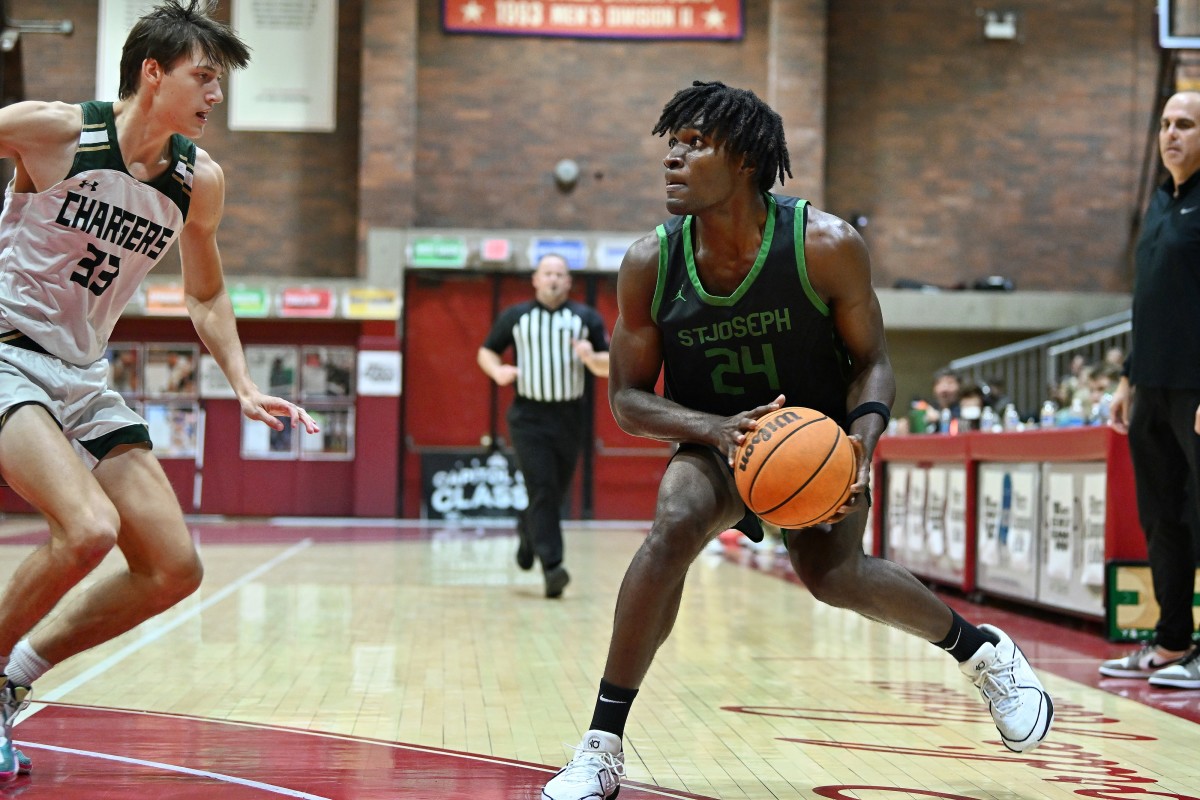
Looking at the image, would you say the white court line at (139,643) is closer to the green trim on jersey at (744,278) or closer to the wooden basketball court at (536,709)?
the wooden basketball court at (536,709)

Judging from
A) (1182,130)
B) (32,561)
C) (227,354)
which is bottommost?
(32,561)

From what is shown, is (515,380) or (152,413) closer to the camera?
(515,380)

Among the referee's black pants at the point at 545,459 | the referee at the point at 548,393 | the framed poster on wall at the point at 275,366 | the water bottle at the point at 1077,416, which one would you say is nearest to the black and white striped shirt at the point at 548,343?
the referee at the point at 548,393

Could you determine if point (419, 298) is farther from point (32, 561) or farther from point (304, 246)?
point (32, 561)

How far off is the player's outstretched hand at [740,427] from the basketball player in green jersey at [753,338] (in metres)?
0.02

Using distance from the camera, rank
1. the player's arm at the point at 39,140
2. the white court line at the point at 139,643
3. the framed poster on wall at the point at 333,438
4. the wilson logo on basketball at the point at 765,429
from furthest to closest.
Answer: the framed poster on wall at the point at 333,438
the white court line at the point at 139,643
the player's arm at the point at 39,140
the wilson logo on basketball at the point at 765,429

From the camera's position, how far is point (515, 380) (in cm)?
834

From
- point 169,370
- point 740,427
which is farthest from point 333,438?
point 740,427

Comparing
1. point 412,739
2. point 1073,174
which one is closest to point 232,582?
point 412,739

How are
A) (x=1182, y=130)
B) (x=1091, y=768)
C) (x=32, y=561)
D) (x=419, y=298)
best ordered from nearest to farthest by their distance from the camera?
(x=32, y=561)
(x=1091, y=768)
(x=1182, y=130)
(x=419, y=298)

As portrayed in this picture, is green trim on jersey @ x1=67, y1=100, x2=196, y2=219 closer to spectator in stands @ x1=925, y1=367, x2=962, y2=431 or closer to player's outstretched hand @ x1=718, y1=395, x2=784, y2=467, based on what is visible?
player's outstretched hand @ x1=718, y1=395, x2=784, y2=467

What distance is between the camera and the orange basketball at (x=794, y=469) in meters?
3.14

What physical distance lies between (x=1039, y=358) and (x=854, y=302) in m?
14.4

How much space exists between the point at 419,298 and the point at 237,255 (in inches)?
99.1
